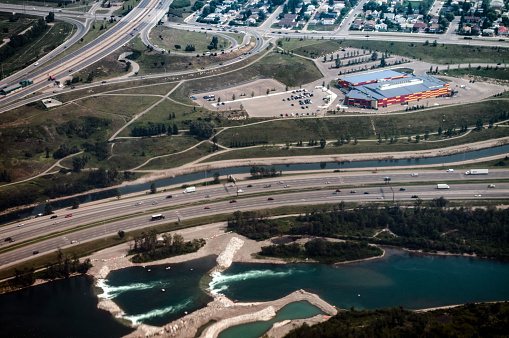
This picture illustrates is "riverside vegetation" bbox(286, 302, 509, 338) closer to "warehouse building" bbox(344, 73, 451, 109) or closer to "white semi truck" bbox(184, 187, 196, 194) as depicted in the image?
"white semi truck" bbox(184, 187, 196, 194)

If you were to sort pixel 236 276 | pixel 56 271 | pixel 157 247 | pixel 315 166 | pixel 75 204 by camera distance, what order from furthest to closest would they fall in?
pixel 315 166 → pixel 75 204 → pixel 157 247 → pixel 56 271 → pixel 236 276

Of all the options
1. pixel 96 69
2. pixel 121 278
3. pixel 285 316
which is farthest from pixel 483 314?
pixel 96 69

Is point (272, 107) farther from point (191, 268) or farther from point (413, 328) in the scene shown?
point (413, 328)

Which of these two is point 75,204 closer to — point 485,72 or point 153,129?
point 153,129

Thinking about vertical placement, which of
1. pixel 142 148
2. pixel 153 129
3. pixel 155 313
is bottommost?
pixel 155 313

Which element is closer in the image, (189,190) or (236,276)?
(236,276)

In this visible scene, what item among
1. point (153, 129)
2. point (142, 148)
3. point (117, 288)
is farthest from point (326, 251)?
point (153, 129)

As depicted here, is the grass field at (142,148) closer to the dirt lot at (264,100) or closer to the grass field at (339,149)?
the grass field at (339,149)

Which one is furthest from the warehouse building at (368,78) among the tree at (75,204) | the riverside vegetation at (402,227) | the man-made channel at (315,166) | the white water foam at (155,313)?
the white water foam at (155,313)

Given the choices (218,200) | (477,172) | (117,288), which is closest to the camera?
(117,288)
